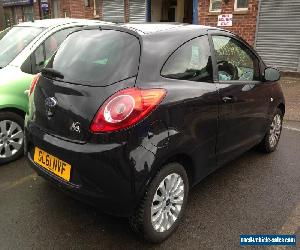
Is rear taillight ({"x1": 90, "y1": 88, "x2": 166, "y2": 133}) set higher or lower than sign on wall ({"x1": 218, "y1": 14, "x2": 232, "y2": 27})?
lower

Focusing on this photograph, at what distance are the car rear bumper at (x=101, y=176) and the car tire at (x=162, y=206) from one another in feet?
0.42

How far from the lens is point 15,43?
4.74 meters

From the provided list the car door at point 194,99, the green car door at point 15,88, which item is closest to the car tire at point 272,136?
the car door at point 194,99

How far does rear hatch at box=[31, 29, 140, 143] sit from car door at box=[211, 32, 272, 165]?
999 millimetres

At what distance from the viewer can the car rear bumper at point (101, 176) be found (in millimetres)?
2451

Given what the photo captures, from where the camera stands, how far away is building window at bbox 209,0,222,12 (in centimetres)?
1180

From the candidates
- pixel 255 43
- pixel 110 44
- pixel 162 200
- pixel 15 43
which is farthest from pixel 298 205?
pixel 255 43

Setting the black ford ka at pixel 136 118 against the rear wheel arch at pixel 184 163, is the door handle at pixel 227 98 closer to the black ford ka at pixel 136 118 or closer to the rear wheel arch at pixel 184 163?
the black ford ka at pixel 136 118

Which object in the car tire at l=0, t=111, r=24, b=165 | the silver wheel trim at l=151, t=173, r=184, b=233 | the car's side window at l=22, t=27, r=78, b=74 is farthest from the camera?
the car's side window at l=22, t=27, r=78, b=74

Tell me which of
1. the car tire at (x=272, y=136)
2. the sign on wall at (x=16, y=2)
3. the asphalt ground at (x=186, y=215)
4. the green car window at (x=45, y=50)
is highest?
the sign on wall at (x=16, y=2)

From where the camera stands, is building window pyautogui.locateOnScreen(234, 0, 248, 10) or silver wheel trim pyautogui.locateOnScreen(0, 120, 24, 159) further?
building window pyautogui.locateOnScreen(234, 0, 248, 10)

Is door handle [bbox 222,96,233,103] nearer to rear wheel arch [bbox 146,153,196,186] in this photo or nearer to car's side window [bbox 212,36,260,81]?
car's side window [bbox 212,36,260,81]

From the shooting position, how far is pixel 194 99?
114 inches

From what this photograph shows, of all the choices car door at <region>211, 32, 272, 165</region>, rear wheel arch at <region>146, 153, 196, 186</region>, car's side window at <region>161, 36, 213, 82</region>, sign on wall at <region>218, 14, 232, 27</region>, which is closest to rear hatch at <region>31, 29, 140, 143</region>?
car's side window at <region>161, 36, 213, 82</region>
